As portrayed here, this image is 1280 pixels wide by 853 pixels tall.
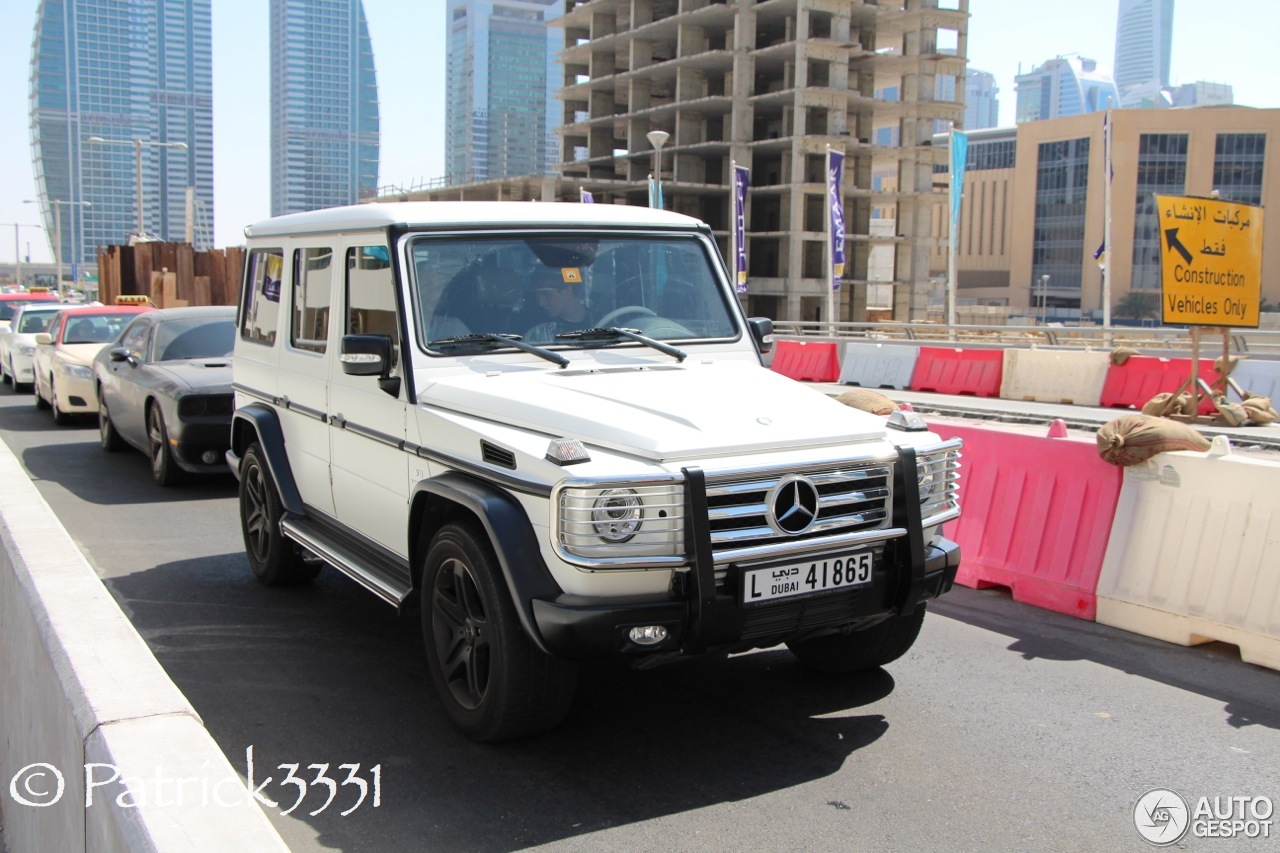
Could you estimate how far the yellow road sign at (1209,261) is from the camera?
47.6 ft

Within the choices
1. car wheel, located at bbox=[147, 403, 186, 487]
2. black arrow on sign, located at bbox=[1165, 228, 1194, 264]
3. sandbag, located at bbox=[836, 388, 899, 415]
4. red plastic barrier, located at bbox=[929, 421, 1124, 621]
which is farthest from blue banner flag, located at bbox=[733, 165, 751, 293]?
red plastic barrier, located at bbox=[929, 421, 1124, 621]

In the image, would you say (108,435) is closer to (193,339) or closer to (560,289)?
(193,339)

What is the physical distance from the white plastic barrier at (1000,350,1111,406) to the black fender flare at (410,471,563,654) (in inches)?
688

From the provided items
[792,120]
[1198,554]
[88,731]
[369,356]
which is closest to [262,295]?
[369,356]

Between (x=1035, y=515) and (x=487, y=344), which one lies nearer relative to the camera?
(x=487, y=344)

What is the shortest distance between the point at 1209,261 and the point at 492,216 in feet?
40.3

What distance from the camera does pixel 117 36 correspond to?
162 meters

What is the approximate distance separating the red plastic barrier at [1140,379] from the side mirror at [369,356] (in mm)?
16378

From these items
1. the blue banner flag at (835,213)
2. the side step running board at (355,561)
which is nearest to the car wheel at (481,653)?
the side step running board at (355,561)

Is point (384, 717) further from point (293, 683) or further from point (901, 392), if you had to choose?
point (901, 392)

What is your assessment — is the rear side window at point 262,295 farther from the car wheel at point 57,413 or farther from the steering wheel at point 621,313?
the car wheel at point 57,413

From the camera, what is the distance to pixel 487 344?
5.33 metres

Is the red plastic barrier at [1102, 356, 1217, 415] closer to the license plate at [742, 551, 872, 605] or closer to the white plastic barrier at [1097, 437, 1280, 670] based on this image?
the white plastic barrier at [1097, 437, 1280, 670]

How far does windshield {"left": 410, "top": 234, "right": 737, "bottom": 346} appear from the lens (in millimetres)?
5395
